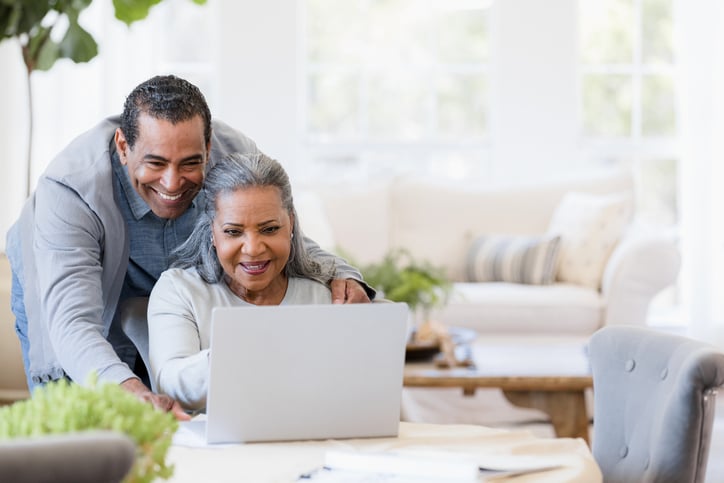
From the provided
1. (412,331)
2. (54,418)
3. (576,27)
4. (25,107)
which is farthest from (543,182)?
(54,418)

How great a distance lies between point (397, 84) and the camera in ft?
21.1

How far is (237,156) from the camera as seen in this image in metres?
2.10

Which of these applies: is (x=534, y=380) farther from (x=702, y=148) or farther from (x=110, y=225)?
(x=702, y=148)

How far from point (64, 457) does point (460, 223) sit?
16.1 ft

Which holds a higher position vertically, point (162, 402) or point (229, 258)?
point (229, 258)

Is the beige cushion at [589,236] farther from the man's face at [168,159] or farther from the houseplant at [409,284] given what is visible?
the man's face at [168,159]

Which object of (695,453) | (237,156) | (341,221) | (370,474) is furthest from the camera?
(341,221)

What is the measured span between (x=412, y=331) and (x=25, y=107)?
2.29m

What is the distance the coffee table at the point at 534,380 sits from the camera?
140 inches

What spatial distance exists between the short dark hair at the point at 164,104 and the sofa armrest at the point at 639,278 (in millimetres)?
3183

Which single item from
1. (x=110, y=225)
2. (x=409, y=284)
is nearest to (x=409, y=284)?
(x=409, y=284)

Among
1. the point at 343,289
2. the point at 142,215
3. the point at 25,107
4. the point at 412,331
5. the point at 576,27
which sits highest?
the point at 576,27

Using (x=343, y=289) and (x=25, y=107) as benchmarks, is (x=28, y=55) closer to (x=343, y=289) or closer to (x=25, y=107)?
(x=25, y=107)

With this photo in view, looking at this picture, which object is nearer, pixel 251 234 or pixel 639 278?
pixel 251 234
